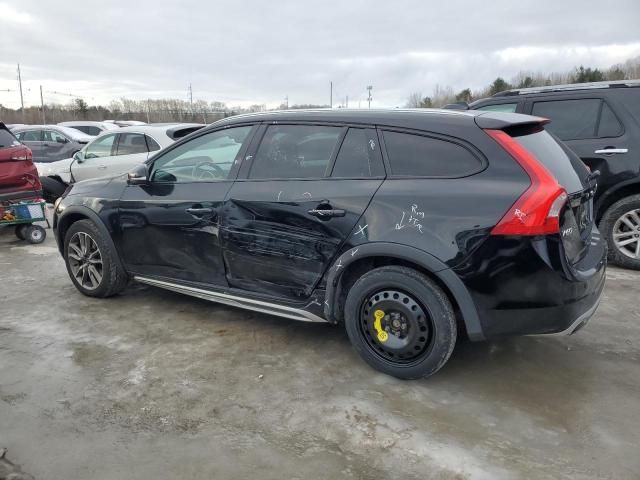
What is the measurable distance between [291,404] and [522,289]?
143cm

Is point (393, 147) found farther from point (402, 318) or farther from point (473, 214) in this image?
point (402, 318)

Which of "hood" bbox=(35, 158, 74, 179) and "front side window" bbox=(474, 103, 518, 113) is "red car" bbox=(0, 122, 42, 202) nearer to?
"hood" bbox=(35, 158, 74, 179)

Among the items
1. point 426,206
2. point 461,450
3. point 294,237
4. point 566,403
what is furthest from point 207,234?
point 566,403

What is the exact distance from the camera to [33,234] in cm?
717

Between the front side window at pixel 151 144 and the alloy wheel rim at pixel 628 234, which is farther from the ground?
the front side window at pixel 151 144

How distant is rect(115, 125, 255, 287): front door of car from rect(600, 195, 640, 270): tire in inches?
152

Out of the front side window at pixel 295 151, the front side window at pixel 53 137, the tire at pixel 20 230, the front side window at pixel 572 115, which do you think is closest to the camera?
the front side window at pixel 295 151

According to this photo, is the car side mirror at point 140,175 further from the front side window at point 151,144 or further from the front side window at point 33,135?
the front side window at point 33,135

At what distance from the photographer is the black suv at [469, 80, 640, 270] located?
5.29 m

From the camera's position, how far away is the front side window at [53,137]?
1503 cm

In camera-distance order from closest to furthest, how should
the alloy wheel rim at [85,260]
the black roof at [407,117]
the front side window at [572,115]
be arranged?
the black roof at [407,117] < the alloy wheel rim at [85,260] < the front side window at [572,115]

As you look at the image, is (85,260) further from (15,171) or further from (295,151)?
(15,171)

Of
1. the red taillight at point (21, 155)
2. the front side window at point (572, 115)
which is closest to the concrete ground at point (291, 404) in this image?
the front side window at point (572, 115)

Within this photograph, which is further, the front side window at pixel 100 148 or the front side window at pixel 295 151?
the front side window at pixel 100 148
